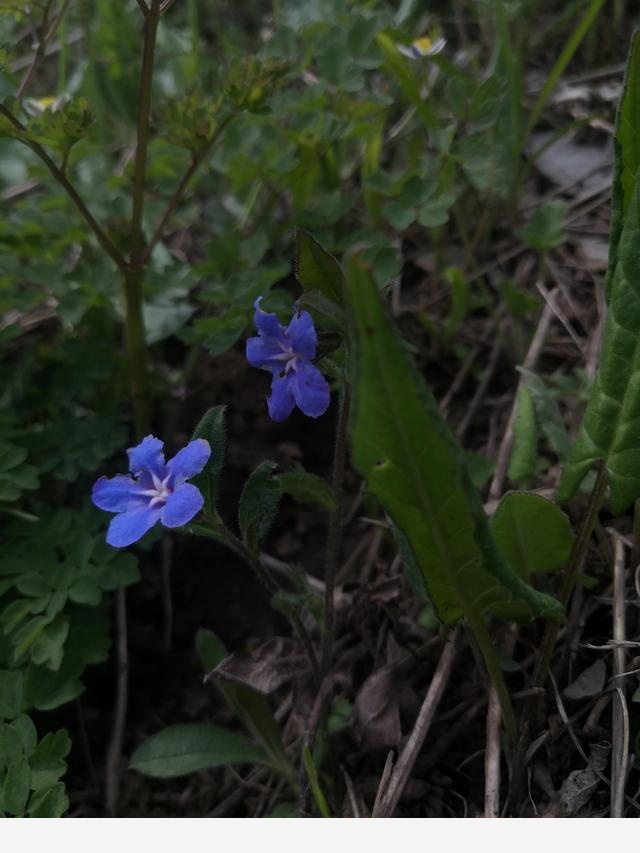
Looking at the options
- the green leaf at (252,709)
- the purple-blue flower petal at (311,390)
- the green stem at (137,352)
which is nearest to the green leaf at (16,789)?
the green leaf at (252,709)

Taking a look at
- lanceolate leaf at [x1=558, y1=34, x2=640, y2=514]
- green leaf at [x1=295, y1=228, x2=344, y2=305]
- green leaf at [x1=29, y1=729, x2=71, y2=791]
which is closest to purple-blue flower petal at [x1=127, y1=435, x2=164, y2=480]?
green leaf at [x1=295, y1=228, x2=344, y2=305]

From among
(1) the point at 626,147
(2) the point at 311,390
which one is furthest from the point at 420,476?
(1) the point at 626,147

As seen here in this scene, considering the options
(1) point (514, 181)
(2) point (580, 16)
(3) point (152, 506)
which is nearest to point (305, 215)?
(1) point (514, 181)

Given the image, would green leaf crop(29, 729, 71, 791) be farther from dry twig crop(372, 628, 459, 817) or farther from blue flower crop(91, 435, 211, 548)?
dry twig crop(372, 628, 459, 817)

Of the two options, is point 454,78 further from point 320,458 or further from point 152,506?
point 152,506

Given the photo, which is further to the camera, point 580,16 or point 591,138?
A: point 580,16

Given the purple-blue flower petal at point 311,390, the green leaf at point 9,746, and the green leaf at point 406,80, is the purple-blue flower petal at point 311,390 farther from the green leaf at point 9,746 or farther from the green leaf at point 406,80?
the green leaf at point 406,80
